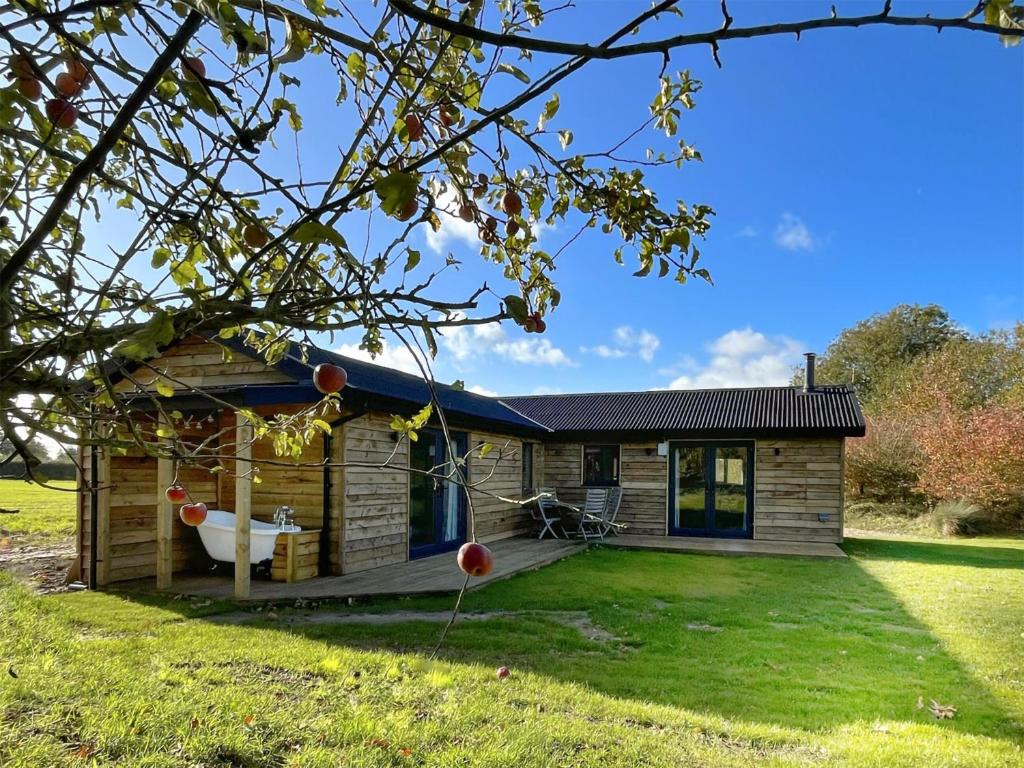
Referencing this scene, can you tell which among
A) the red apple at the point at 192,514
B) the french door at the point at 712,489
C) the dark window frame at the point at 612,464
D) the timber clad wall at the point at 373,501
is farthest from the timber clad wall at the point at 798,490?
the red apple at the point at 192,514

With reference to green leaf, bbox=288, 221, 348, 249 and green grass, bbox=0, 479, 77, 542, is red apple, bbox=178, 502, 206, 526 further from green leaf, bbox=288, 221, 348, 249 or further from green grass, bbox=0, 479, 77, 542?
green grass, bbox=0, 479, 77, 542

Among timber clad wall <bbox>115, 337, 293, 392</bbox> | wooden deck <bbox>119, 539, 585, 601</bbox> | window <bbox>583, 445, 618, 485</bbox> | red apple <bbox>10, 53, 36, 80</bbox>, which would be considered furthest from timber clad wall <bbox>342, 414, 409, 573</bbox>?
red apple <bbox>10, 53, 36, 80</bbox>

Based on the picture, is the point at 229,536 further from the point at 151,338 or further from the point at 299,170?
the point at 151,338

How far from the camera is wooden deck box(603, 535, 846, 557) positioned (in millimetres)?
11094

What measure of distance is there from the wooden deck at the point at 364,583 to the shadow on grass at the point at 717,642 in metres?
0.22

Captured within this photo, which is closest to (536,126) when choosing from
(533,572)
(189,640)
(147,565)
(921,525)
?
(189,640)

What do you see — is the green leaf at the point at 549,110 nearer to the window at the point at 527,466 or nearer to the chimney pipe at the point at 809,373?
the window at the point at 527,466

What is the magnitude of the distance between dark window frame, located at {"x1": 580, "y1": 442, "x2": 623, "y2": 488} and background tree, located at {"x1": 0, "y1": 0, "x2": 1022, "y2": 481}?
1170 centimetres

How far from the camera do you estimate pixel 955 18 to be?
94 centimetres

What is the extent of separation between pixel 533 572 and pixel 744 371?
24786 mm

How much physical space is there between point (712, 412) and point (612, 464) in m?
2.45

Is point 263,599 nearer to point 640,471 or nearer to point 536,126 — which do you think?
point 536,126

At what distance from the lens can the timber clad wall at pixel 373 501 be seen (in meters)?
7.77

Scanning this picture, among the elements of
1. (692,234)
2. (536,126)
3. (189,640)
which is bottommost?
(189,640)
